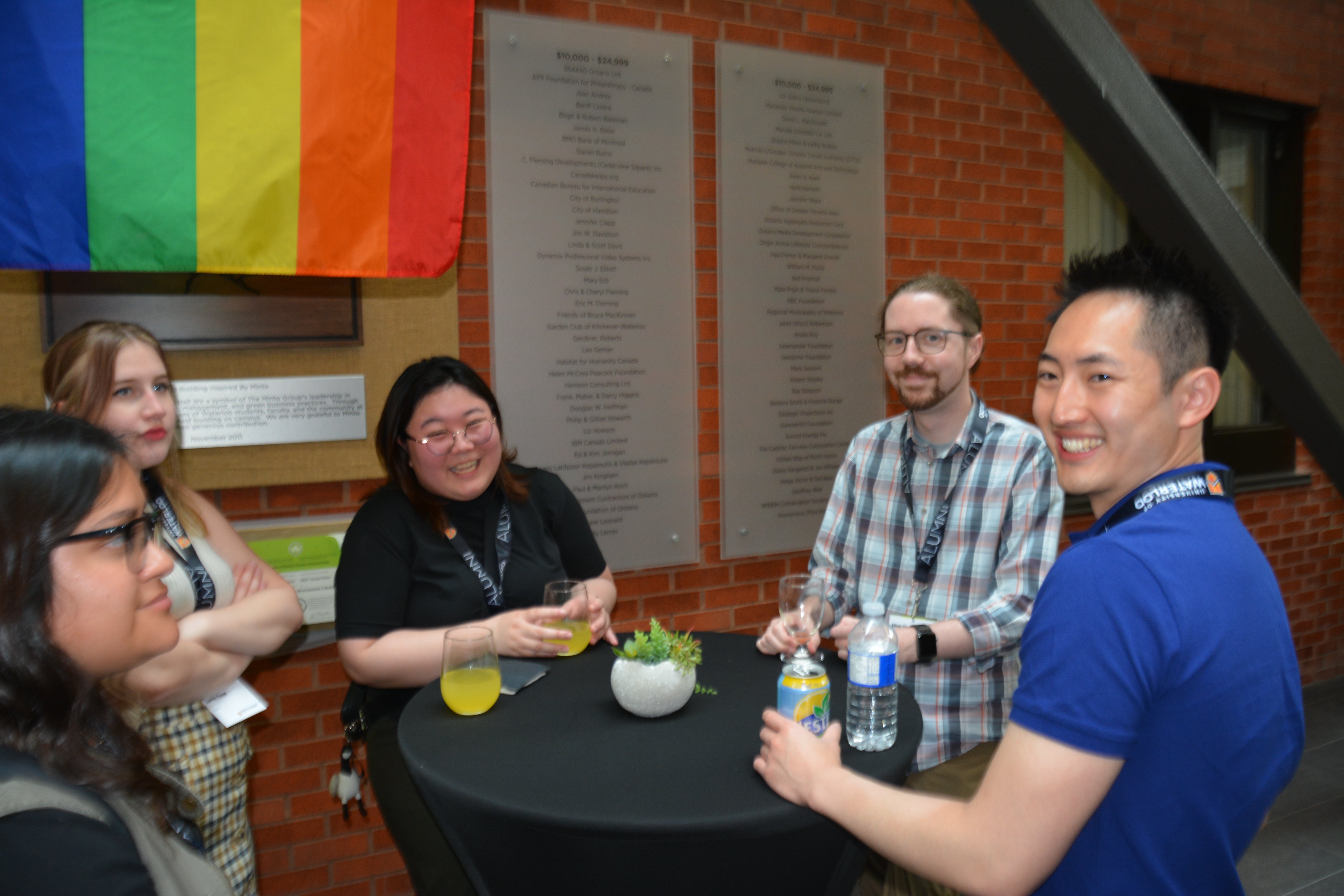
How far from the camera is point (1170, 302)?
1167 millimetres

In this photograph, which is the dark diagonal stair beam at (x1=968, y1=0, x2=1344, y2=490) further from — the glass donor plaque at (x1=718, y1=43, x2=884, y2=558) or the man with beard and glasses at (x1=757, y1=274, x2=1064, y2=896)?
the glass donor plaque at (x1=718, y1=43, x2=884, y2=558)

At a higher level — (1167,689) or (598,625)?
(1167,689)

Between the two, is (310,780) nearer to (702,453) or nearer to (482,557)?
(482,557)

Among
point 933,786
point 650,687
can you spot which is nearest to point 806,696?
point 650,687

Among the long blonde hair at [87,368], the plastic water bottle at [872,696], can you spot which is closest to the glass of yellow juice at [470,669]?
the plastic water bottle at [872,696]

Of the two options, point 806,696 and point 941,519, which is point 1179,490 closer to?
point 806,696

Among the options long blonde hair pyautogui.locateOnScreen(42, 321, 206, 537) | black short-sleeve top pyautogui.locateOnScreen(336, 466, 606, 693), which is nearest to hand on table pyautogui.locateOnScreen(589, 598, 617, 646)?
black short-sleeve top pyautogui.locateOnScreen(336, 466, 606, 693)

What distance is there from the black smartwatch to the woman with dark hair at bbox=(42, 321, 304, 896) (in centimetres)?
141

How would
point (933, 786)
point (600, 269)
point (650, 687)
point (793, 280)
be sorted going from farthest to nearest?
1. point (793, 280)
2. point (600, 269)
3. point (933, 786)
4. point (650, 687)

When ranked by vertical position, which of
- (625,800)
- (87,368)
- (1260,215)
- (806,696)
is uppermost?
(1260,215)

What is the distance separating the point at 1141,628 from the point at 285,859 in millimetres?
2641

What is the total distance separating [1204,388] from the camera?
45.5 inches

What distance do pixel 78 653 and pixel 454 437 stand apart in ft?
3.65

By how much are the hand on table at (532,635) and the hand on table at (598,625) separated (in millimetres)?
105
